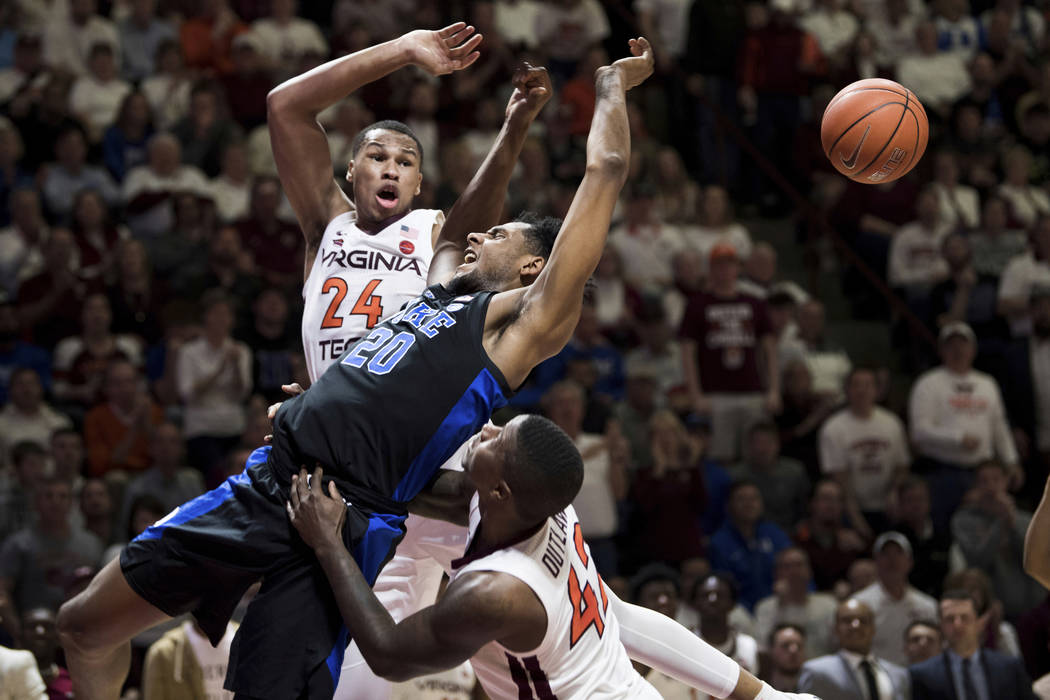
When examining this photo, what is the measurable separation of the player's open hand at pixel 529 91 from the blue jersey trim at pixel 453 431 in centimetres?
122

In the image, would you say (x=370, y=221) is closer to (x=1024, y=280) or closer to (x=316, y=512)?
(x=316, y=512)

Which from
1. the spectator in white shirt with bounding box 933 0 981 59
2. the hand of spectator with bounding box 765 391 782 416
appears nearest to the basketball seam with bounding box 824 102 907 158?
the hand of spectator with bounding box 765 391 782 416

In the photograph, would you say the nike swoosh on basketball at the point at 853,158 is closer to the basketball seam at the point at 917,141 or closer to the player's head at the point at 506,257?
the basketball seam at the point at 917,141

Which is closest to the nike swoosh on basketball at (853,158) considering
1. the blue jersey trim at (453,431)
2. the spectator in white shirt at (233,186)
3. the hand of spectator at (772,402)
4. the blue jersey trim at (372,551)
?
the blue jersey trim at (453,431)

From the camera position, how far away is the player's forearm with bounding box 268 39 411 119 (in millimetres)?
5352

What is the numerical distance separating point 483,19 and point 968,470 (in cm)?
595

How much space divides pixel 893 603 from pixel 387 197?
5.39 m

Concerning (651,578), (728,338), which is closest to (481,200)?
(651,578)

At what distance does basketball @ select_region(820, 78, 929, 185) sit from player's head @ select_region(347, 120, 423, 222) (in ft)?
6.29

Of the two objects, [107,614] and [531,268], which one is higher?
[531,268]

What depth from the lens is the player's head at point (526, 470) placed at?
4363 millimetres

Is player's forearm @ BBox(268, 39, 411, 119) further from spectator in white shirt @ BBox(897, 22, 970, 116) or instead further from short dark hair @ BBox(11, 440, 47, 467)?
spectator in white shirt @ BBox(897, 22, 970, 116)

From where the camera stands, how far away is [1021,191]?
13734mm

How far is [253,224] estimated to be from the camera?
11633 mm
